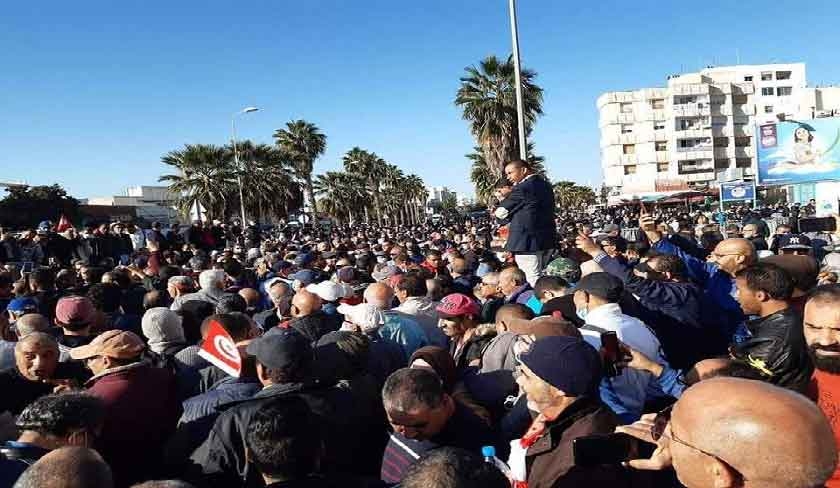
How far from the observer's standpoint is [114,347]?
342 centimetres

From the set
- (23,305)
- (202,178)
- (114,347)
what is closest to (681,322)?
(114,347)

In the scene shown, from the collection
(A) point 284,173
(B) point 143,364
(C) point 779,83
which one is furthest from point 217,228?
(C) point 779,83

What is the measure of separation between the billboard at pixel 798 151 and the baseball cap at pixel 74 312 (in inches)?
1175

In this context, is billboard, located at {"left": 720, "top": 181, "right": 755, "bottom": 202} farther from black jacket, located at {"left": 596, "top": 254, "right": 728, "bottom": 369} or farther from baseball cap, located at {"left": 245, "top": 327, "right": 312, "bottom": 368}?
baseball cap, located at {"left": 245, "top": 327, "right": 312, "bottom": 368}

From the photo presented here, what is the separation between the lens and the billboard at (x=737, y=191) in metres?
26.2

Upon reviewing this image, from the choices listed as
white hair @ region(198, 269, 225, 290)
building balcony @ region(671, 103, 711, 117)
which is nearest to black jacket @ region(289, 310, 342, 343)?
white hair @ region(198, 269, 225, 290)

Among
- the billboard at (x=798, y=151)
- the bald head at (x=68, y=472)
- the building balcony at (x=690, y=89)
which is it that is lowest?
the bald head at (x=68, y=472)

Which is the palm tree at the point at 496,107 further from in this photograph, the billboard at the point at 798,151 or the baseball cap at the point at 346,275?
the baseball cap at the point at 346,275

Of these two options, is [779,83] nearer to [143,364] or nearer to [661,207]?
[661,207]

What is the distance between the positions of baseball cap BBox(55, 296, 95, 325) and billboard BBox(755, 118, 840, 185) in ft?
97.9

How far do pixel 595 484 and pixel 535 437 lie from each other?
403 millimetres

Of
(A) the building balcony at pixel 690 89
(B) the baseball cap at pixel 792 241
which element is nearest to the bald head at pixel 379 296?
(B) the baseball cap at pixel 792 241

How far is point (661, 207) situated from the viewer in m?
50.0

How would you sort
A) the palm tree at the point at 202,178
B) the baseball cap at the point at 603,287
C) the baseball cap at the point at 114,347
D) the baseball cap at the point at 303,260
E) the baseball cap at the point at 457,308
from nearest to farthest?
the baseball cap at the point at 114,347, the baseball cap at the point at 603,287, the baseball cap at the point at 457,308, the baseball cap at the point at 303,260, the palm tree at the point at 202,178
